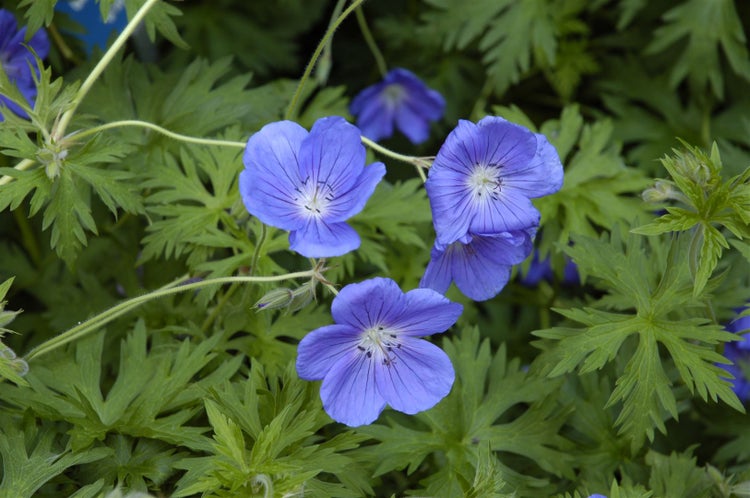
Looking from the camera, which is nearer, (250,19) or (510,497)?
(510,497)

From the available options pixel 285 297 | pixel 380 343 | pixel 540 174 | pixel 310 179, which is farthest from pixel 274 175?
pixel 540 174

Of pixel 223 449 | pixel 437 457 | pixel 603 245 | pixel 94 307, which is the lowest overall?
pixel 437 457

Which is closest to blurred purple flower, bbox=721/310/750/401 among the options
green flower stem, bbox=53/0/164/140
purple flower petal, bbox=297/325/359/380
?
purple flower petal, bbox=297/325/359/380

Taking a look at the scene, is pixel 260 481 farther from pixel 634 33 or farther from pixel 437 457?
pixel 634 33

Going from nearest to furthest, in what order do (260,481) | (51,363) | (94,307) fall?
(260,481) → (51,363) → (94,307)

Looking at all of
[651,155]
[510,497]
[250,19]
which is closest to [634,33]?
[651,155]

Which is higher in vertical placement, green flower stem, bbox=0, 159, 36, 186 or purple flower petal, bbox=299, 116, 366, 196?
purple flower petal, bbox=299, 116, 366, 196

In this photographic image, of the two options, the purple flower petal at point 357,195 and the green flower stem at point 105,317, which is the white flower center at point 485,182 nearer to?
the purple flower petal at point 357,195

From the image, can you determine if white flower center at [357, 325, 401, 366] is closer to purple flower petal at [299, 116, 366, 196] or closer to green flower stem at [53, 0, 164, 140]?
purple flower petal at [299, 116, 366, 196]
